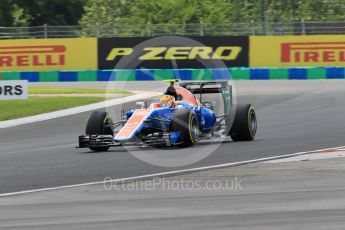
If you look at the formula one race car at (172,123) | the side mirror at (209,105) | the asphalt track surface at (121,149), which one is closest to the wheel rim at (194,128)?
the formula one race car at (172,123)

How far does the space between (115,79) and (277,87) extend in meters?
6.46

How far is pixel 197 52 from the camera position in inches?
1248

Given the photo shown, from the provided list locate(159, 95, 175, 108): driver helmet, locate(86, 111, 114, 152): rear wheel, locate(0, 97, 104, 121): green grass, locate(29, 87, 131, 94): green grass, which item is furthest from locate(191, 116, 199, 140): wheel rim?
locate(29, 87, 131, 94): green grass

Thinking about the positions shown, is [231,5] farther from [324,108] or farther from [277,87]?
[324,108]

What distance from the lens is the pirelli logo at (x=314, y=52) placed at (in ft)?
101

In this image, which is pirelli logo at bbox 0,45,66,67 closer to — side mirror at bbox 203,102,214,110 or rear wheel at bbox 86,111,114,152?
side mirror at bbox 203,102,214,110

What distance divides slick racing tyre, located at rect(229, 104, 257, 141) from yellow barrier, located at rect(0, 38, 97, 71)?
726 inches

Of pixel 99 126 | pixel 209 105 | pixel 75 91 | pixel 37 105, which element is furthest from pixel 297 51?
pixel 99 126

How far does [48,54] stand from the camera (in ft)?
107

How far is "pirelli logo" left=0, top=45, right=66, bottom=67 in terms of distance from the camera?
32.6 meters

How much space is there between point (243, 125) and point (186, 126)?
167 centimetres

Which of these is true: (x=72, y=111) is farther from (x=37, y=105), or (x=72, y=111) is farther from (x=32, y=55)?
(x=32, y=55)

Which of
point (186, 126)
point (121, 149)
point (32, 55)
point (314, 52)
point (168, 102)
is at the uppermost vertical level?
point (314, 52)

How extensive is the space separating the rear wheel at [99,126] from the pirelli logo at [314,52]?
18.2 m
